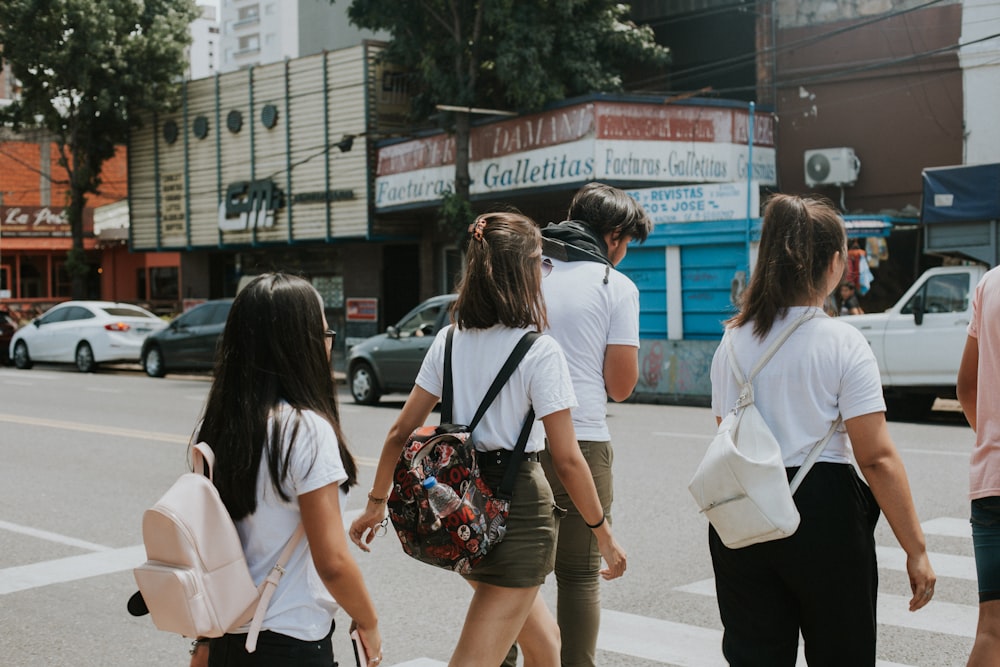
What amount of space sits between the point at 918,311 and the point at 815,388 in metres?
11.1

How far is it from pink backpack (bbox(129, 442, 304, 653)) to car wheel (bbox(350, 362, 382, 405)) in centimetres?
1396

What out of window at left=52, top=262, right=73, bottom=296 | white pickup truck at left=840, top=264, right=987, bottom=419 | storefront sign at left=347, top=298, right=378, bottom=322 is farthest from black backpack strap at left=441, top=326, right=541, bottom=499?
window at left=52, top=262, right=73, bottom=296

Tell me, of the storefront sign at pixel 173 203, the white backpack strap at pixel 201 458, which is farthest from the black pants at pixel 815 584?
the storefront sign at pixel 173 203

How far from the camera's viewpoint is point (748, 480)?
3.13 metres

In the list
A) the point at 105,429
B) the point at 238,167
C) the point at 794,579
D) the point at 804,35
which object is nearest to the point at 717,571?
the point at 794,579

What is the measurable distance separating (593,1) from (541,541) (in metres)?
19.7

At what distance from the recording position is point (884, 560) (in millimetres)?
6797

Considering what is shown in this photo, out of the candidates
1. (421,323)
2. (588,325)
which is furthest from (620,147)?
(588,325)

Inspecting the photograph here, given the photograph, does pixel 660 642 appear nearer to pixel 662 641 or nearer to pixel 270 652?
pixel 662 641

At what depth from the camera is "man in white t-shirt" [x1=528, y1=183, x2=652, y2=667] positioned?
407 centimetres

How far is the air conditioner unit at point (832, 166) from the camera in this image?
67.1ft

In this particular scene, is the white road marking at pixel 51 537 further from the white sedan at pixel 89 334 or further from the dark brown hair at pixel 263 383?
the white sedan at pixel 89 334

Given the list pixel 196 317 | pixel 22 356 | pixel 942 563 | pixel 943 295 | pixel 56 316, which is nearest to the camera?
pixel 942 563

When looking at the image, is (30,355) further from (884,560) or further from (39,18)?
(884,560)
